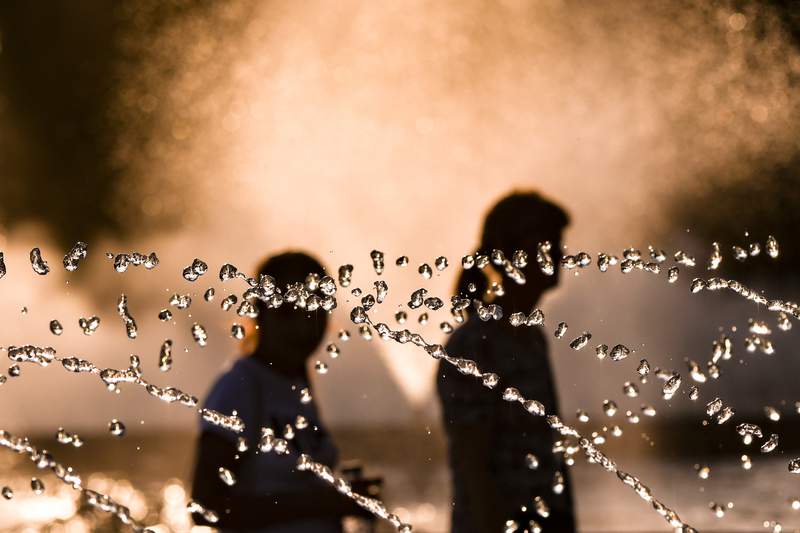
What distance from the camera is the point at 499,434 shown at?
7.80 feet

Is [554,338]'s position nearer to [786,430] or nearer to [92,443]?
[786,430]

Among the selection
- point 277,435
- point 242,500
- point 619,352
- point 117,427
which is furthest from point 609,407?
point 117,427

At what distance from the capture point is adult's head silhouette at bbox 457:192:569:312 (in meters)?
2.47

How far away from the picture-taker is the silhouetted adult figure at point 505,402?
90.8 inches

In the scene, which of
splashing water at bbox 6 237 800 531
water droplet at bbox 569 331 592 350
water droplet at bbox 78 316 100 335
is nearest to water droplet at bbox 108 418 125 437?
splashing water at bbox 6 237 800 531

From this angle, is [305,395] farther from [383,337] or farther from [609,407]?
[609,407]

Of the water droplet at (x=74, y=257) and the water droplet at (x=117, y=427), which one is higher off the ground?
the water droplet at (x=74, y=257)

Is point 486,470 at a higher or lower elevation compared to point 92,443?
lower

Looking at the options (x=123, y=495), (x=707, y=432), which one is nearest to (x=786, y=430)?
(x=707, y=432)

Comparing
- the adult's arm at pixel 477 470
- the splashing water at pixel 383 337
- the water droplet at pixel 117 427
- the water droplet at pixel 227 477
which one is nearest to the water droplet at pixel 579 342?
the splashing water at pixel 383 337

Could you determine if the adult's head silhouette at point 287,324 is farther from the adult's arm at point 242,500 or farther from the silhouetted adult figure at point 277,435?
the adult's arm at point 242,500

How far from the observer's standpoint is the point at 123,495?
2702 cm

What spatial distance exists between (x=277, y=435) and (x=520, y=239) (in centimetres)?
80

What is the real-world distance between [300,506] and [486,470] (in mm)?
472
